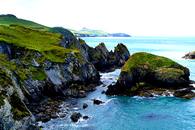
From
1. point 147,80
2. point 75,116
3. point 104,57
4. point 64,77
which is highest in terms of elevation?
point 64,77

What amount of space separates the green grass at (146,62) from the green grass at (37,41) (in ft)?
67.4

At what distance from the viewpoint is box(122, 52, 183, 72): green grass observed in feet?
366

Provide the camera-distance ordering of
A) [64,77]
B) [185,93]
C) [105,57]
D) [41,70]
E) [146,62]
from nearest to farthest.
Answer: [185,93] < [41,70] < [64,77] < [146,62] < [105,57]

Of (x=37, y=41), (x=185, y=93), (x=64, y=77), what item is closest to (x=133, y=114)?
(x=185, y=93)

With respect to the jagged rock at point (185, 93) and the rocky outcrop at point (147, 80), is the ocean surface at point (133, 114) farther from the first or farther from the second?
the rocky outcrop at point (147, 80)

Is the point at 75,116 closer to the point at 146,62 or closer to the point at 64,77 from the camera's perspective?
the point at 64,77

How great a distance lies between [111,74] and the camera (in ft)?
466

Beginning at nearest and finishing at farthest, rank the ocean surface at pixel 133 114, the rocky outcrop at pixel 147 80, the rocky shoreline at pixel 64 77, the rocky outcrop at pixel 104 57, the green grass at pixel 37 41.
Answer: the ocean surface at pixel 133 114 < the rocky shoreline at pixel 64 77 < the rocky outcrop at pixel 147 80 < the green grass at pixel 37 41 < the rocky outcrop at pixel 104 57

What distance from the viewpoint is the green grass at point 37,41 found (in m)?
114

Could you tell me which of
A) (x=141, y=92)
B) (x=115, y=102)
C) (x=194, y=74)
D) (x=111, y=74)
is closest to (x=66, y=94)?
(x=115, y=102)

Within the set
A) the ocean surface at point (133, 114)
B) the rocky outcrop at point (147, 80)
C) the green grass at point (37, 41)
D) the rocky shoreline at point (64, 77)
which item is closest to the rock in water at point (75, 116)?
the rocky shoreline at point (64, 77)

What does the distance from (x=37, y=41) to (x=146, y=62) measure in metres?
43.3

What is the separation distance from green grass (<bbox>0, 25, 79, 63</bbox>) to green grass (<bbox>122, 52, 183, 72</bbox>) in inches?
809

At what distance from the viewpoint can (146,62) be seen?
4483 inches
